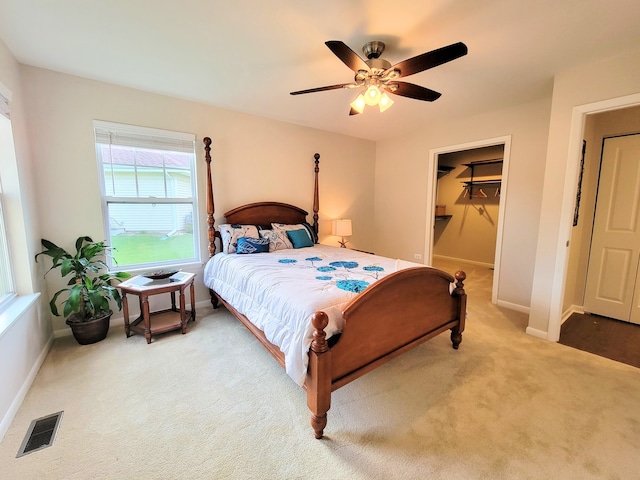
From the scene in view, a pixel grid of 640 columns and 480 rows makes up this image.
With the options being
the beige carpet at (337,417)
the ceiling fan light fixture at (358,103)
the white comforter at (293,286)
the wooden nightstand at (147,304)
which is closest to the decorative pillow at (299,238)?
the white comforter at (293,286)

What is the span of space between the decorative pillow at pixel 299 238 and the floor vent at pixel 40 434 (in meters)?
2.53

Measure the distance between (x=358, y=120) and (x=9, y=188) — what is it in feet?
11.9

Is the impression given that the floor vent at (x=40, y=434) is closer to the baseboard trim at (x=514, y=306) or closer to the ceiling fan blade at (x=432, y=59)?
the ceiling fan blade at (x=432, y=59)

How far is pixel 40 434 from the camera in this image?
1553 millimetres

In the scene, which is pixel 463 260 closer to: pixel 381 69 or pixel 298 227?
pixel 298 227

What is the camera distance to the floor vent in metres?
1.47

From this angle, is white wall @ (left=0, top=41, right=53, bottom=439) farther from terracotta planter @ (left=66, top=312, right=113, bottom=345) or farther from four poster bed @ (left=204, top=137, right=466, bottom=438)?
four poster bed @ (left=204, top=137, right=466, bottom=438)

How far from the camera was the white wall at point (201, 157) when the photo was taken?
100 inches

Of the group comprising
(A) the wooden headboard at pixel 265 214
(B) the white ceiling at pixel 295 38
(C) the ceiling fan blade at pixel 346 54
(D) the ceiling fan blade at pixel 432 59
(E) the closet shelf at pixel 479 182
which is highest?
(B) the white ceiling at pixel 295 38

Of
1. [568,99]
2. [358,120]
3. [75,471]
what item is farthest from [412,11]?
[75,471]

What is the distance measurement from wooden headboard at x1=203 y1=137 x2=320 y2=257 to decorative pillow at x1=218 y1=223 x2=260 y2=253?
14 cm

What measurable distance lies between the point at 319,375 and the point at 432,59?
1.99m

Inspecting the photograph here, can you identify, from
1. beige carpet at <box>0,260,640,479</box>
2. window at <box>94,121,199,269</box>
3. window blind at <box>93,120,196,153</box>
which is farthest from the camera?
window at <box>94,121,199,269</box>

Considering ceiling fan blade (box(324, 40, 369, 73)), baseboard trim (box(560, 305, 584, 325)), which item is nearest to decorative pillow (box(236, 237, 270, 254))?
ceiling fan blade (box(324, 40, 369, 73))
